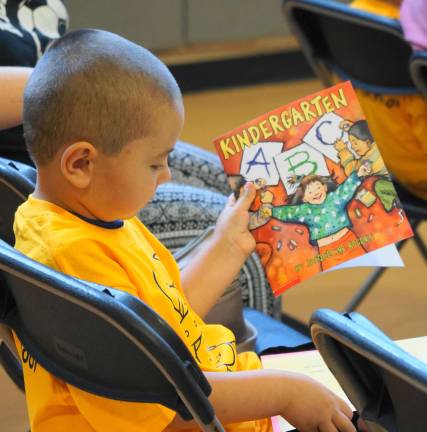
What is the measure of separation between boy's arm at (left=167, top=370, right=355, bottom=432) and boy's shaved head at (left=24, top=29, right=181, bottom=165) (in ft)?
1.00

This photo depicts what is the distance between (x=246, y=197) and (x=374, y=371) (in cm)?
49

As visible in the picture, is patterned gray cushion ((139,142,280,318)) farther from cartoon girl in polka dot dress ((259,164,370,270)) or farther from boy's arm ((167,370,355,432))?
boy's arm ((167,370,355,432))

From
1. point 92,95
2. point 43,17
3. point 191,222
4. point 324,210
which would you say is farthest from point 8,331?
point 43,17

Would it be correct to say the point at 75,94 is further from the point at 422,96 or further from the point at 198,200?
the point at 422,96

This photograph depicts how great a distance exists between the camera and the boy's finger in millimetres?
1286

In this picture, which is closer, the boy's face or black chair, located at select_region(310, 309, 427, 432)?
black chair, located at select_region(310, 309, 427, 432)

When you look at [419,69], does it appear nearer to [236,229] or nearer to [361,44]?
[361,44]

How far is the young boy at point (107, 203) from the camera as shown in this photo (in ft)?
3.48

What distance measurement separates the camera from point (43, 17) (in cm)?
176

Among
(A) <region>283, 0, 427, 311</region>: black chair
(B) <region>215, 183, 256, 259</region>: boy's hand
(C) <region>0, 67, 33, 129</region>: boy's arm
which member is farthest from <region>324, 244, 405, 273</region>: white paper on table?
(A) <region>283, 0, 427, 311</region>: black chair

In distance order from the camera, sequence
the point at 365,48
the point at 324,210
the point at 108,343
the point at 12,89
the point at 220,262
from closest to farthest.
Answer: the point at 108,343
the point at 324,210
the point at 220,262
the point at 12,89
the point at 365,48

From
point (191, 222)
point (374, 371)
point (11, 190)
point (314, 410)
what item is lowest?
point (191, 222)

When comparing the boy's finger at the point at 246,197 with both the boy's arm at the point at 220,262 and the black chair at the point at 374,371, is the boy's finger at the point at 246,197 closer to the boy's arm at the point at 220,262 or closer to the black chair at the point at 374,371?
the boy's arm at the point at 220,262

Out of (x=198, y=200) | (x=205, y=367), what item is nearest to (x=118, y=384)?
(x=205, y=367)
